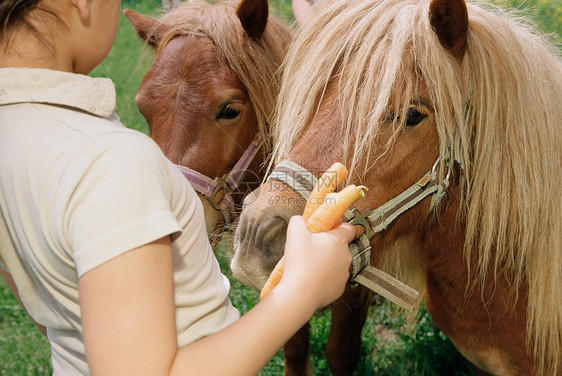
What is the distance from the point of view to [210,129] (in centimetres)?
234

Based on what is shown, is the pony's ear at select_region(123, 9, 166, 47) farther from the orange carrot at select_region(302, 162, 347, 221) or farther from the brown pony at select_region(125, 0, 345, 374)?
the orange carrot at select_region(302, 162, 347, 221)

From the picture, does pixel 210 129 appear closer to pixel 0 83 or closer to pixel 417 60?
pixel 417 60

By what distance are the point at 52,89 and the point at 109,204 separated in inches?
9.8

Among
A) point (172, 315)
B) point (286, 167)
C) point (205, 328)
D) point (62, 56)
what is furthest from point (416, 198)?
point (62, 56)

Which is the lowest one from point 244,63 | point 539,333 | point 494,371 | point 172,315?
point 494,371

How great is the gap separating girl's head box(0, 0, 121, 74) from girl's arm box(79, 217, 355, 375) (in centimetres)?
37

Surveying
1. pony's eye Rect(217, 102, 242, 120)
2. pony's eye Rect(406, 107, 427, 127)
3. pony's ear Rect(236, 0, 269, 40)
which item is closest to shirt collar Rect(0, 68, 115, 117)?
pony's eye Rect(406, 107, 427, 127)

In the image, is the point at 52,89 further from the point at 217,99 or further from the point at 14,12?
the point at 217,99

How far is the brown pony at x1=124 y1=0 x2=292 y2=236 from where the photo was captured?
91.0 inches

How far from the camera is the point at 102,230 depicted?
0.73 meters

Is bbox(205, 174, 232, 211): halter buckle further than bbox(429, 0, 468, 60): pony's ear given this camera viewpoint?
Yes

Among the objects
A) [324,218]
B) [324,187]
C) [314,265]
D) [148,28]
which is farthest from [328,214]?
[148,28]

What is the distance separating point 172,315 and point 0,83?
0.46 metres

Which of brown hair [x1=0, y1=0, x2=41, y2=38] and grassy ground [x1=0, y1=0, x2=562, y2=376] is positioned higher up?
brown hair [x1=0, y1=0, x2=41, y2=38]
